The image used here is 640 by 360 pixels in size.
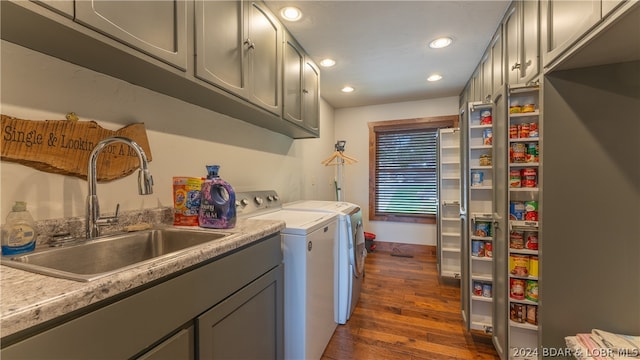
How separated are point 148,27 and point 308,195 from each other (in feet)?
7.97

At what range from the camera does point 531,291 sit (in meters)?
1.43

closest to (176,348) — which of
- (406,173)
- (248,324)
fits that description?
(248,324)

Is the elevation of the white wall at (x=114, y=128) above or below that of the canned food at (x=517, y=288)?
above

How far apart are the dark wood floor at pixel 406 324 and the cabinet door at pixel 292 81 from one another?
171 centimetres

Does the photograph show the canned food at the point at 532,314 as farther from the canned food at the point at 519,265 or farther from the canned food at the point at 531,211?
the canned food at the point at 531,211

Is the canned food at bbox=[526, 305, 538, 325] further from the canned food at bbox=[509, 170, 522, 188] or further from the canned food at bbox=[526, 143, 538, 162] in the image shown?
the canned food at bbox=[526, 143, 538, 162]

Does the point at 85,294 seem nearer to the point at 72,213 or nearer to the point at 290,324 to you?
the point at 72,213

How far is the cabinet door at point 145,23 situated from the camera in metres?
0.79

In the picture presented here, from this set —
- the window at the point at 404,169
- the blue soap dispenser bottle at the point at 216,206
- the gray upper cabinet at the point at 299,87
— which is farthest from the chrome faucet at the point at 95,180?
the window at the point at 404,169

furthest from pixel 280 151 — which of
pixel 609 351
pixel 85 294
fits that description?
pixel 609 351

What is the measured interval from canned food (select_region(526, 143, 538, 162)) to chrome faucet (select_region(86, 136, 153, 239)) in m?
1.85

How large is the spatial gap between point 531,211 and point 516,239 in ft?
0.57

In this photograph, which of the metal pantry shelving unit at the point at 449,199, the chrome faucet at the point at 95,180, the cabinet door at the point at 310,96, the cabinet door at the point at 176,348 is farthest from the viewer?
the metal pantry shelving unit at the point at 449,199

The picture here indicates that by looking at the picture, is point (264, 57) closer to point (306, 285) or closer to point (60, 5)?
point (60, 5)
